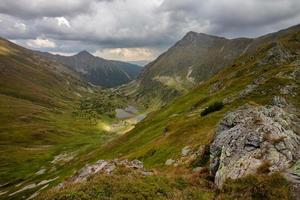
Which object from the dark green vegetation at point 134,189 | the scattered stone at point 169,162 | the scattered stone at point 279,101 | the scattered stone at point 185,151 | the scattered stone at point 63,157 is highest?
the scattered stone at point 279,101

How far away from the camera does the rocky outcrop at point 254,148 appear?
95.0 ft

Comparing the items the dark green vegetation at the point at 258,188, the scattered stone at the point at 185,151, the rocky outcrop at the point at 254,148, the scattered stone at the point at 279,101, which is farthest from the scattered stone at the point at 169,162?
the scattered stone at the point at 279,101

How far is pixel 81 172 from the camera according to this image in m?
54.3

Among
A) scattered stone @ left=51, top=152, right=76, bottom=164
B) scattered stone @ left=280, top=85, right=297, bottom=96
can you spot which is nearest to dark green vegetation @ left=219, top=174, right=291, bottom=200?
scattered stone @ left=280, top=85, right=297, bottom=96

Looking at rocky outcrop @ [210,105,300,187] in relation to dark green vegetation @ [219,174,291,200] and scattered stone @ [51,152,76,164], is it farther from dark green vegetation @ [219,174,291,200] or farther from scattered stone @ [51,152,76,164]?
scattered stone @ [51,152,76,164]

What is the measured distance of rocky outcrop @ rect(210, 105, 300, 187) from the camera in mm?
28953

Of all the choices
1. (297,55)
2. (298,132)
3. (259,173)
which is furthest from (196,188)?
(297,55)

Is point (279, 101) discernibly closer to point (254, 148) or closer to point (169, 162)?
point (169, 162)

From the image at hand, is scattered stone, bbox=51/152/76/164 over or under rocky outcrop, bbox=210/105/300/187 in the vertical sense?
under

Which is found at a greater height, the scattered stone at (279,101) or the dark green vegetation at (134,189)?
the scattered stone at (279,101)

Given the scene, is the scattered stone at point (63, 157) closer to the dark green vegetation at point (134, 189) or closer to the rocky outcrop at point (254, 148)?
the rocky outcrop at point (254, 148)

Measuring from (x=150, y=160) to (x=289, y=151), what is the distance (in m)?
34.9

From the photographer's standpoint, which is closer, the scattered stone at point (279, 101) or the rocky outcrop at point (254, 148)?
the rocky outcrop at point (254, 148)

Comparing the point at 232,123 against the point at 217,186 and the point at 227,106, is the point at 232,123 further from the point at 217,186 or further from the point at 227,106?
the point at 227,106
